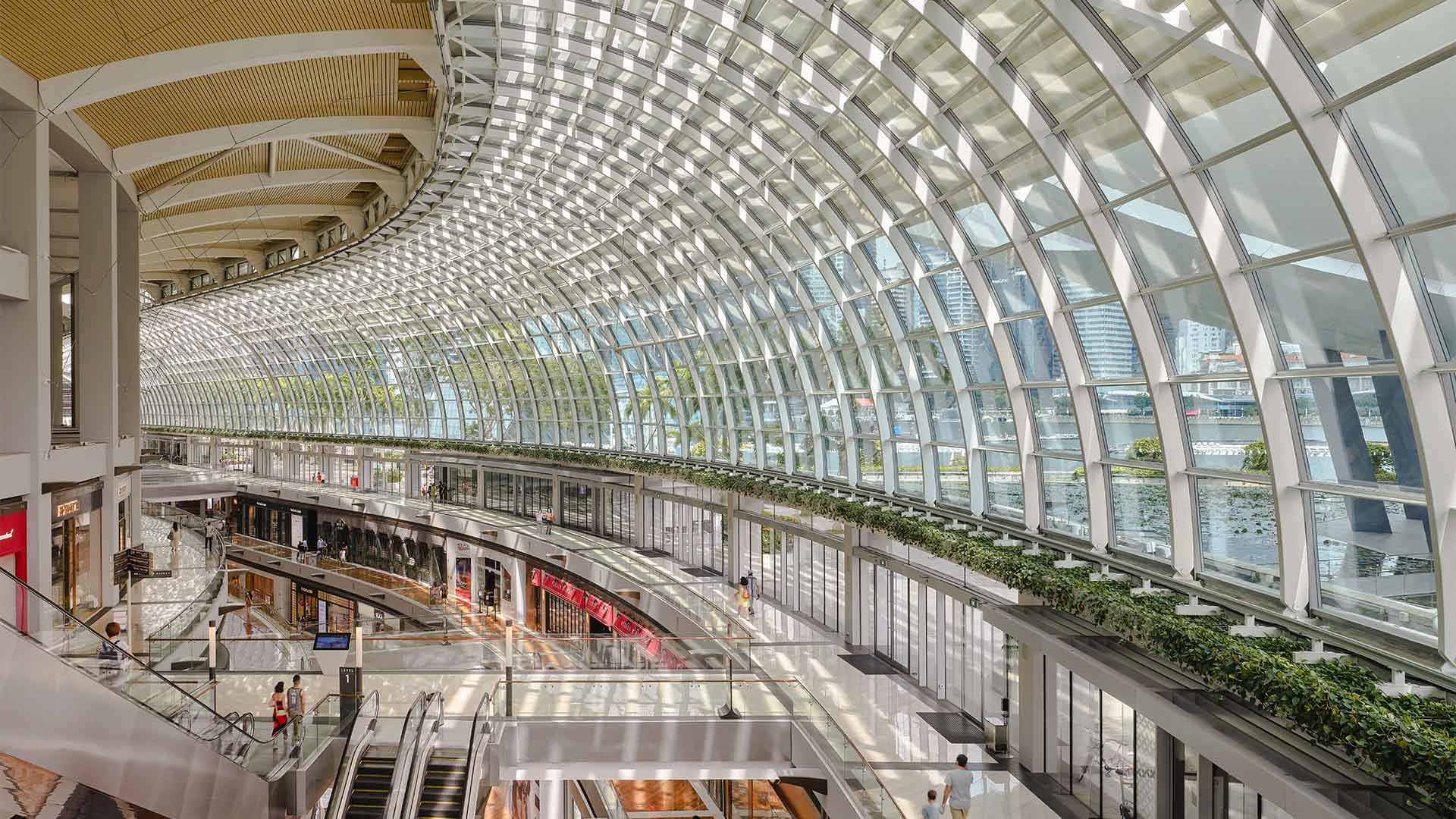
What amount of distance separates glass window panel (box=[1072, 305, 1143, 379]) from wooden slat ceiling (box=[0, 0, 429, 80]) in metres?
13.5

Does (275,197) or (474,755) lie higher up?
(275,197)

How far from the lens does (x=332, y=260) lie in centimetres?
4356

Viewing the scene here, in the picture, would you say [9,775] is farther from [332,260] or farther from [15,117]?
[332,260]

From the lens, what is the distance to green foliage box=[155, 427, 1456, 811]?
9.25 meters

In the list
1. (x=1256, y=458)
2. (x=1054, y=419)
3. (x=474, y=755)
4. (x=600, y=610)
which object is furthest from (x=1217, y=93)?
(x=600, y=610)

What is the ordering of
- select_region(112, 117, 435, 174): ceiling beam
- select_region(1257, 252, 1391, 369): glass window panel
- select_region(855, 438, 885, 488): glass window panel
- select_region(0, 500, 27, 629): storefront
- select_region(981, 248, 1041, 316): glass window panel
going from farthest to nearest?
select_region(855, 438, 885, 488): glass window panel → select_region(112, 117, 435, 174): ceiling beam → select_region(981, 248, 1041, 316): glass window panel → select_region(0, 500, 27, 629): storefront → select_region(1257, 252, 1391, 369): glass window panel

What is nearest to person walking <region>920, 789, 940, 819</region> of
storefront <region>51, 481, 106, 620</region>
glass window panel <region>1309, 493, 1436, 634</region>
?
glass window panel <region>1309, 493, 1436, 634</region>

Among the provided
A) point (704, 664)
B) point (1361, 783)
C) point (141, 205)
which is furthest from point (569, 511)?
point (1361, 783)

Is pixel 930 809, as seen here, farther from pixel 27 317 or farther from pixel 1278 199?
pixel 27 317

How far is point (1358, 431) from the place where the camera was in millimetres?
11664

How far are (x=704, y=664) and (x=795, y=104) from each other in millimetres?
10975

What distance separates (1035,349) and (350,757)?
13373mm

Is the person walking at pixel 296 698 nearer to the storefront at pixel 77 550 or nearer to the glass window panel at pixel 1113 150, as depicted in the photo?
the storefront at pixel 77 550

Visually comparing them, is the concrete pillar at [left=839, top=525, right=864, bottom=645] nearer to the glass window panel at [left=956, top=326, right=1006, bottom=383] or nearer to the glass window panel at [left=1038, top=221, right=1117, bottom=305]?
the glass window panel at [left=956, top=326, right=1006, bottom=383]
